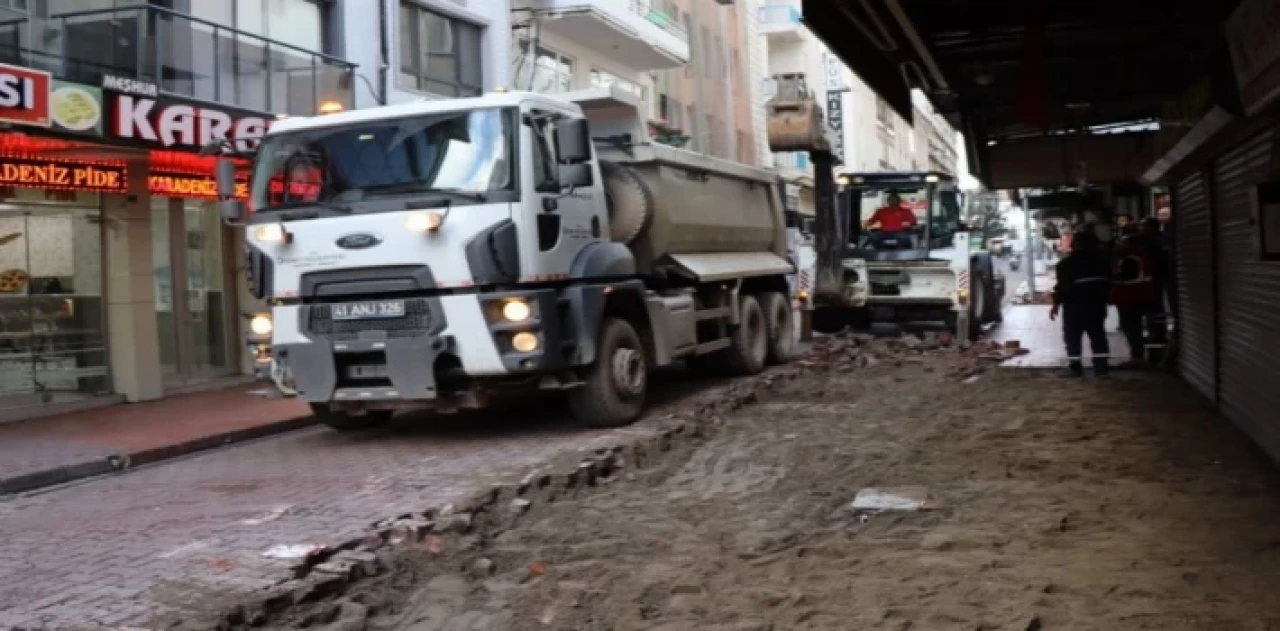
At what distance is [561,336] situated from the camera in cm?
946

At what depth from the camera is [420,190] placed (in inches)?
356

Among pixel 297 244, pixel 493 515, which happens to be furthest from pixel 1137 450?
pixel 297 244

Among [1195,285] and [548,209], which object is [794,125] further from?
[548,209]

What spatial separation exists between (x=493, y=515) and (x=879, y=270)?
485 inches

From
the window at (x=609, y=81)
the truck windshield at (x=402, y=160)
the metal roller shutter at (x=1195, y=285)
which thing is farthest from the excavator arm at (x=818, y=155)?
the window at (x=609, y=81)

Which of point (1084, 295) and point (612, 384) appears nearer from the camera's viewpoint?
point (612, 384)

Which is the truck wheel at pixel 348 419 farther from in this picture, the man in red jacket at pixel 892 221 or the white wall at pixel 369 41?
the man in red jacket at pixel 892 221

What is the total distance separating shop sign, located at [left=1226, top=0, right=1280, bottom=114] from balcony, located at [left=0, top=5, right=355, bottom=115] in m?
10.5

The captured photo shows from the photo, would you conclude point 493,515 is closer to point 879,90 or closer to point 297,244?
point 297,244

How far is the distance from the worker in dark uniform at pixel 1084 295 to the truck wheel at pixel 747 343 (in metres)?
3.57

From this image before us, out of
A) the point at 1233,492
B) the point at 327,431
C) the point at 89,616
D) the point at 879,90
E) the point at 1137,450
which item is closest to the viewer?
the point at 89,616

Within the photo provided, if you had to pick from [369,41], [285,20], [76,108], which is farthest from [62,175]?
[369,41]

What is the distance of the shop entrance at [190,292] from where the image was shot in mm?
14383

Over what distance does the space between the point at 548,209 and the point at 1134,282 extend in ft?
24.4
